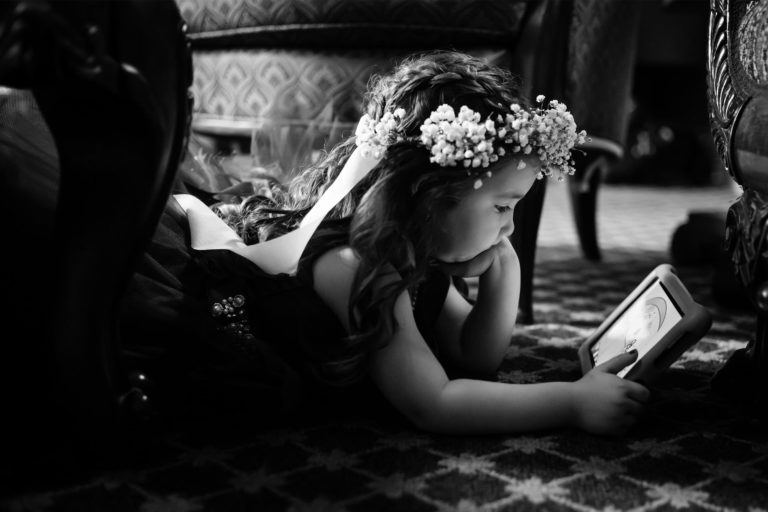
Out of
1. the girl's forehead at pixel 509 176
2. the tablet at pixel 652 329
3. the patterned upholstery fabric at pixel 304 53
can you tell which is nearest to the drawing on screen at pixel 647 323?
the tablet at pixel 652 329

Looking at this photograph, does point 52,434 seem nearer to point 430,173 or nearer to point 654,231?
point 430,173

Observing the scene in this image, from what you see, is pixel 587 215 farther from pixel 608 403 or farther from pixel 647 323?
pixel 608 403

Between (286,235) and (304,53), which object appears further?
(304,53)

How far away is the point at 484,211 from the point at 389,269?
106 millimetres

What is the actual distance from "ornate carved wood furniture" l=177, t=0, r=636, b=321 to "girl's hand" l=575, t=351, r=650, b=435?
1.57 ft

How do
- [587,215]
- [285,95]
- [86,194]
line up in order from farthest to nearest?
[587,215]
[285,95]
[86,194]

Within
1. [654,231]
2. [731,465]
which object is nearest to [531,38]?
[731,465]

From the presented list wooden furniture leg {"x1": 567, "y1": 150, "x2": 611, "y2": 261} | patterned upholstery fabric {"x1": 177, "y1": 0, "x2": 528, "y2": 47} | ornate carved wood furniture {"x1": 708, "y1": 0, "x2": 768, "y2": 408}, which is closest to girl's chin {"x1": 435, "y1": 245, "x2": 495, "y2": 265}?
ornate carved wood furniture {"x1": 708, "y1": 0, "x2": 768, "y2": 408}

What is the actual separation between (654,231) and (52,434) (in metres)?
2.14

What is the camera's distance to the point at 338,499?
636mm

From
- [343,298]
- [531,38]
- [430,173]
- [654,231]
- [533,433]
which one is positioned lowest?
[654,231]

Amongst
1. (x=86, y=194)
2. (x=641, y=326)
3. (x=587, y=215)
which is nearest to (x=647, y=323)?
(x=641, y=326)

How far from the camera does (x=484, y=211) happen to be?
0.80m

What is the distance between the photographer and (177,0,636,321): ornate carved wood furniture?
1267mm
